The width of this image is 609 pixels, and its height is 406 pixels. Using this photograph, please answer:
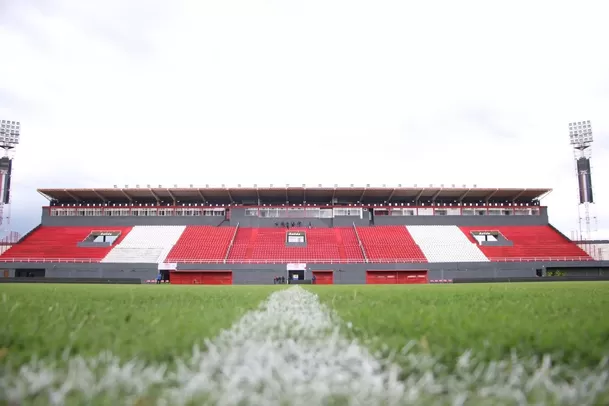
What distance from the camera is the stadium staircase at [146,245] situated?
3606 centimetres

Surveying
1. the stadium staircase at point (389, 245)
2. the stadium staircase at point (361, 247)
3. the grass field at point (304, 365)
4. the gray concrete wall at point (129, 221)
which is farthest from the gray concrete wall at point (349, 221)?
the grass field at point (304, 365)

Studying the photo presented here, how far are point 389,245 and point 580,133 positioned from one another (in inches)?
979

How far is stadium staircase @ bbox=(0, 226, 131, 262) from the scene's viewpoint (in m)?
36.5

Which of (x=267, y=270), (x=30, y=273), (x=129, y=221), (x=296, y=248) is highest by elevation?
(x=129, y=221)

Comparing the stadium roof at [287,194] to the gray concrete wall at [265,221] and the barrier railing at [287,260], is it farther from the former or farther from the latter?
the barrier railing at [287,260]

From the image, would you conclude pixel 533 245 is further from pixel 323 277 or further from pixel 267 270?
pixel 267 270

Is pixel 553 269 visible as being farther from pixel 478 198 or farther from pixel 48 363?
pixel 48 363

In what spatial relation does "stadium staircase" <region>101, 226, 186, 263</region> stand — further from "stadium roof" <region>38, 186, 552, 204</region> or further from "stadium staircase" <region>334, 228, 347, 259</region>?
"stadium staircase" <region>334, 228, 347, 259</region>

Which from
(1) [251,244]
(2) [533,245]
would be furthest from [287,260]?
(2) [533,245]

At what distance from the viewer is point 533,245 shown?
39.8m

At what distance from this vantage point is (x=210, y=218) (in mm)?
44719

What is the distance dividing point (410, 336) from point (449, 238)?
134 ft

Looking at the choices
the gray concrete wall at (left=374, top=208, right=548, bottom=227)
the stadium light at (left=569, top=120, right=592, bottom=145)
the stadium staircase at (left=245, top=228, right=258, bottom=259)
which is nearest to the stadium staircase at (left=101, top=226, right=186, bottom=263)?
the stadium staircase at (left=245, top=228, right=258, bottom=259)

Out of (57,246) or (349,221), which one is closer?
(57,246)
